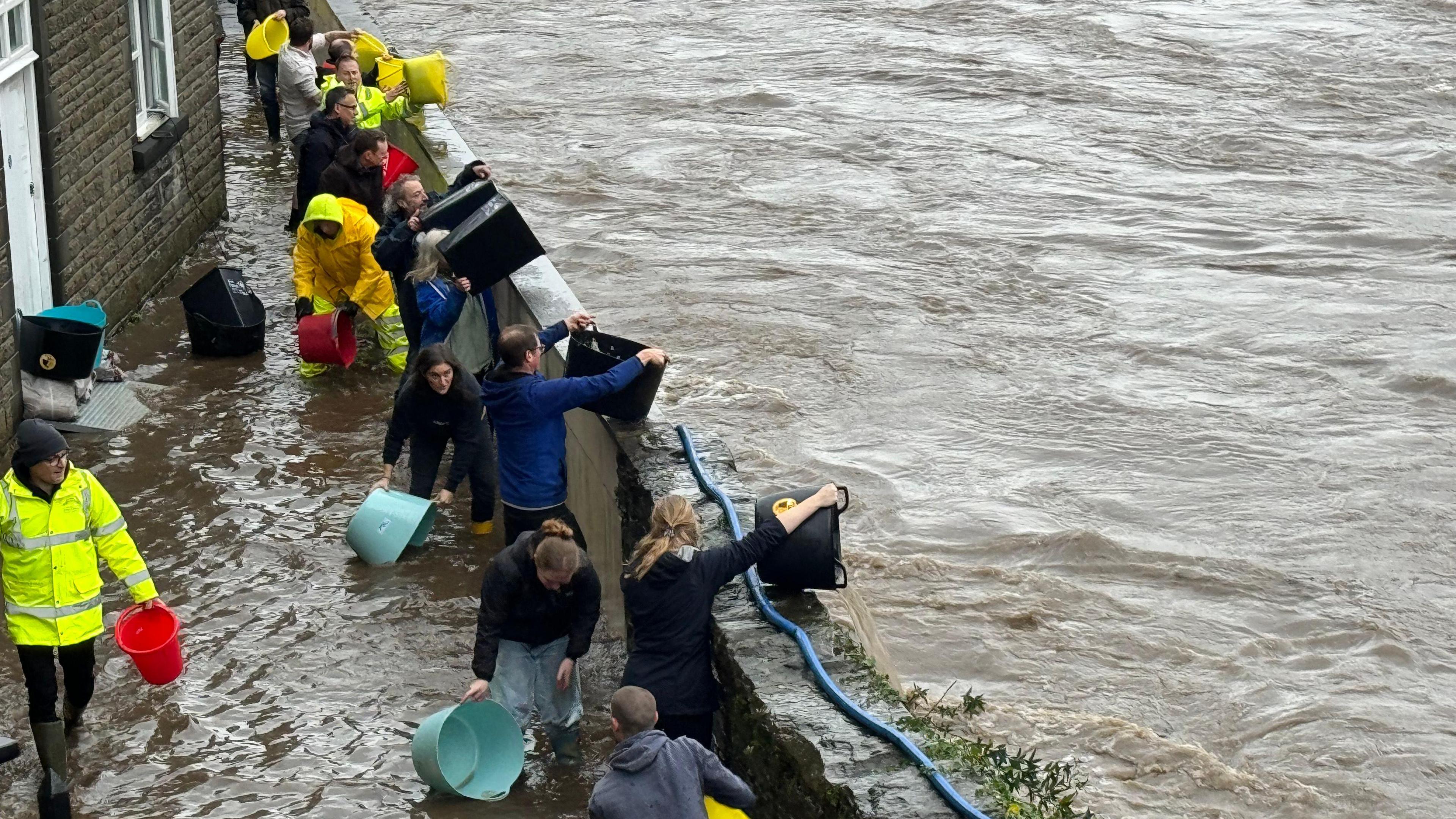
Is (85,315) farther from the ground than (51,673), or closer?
farther from the ground

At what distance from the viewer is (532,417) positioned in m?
8.20

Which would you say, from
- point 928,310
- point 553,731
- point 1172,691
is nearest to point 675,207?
point 928,310

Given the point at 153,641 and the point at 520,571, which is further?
the point at 153,641

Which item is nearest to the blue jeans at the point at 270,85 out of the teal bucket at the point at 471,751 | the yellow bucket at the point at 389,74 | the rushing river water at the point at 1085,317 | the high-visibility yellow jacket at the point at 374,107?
the yellow bucket at the point at 389,74

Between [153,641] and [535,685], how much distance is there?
1645mm

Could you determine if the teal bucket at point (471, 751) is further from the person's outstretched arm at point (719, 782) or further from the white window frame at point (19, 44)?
the white window frame at point (19, 44)

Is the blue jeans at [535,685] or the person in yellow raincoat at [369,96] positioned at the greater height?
the person in yellow raincoat at [369,96]

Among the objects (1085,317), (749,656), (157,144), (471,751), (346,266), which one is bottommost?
(1085,317)

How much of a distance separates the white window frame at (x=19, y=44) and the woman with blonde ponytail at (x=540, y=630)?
5.07 metres

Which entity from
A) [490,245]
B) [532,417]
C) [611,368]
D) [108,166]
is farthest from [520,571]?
[108,166]

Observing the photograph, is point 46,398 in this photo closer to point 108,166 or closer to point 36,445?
point 108,166

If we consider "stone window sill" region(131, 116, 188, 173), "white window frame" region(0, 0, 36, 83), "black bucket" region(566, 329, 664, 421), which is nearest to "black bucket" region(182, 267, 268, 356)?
"stone window sill" region(131, 116, 188, 173)

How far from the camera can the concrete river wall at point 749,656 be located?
5.71 metres

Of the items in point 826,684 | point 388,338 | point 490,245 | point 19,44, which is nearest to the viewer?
point 826,684
